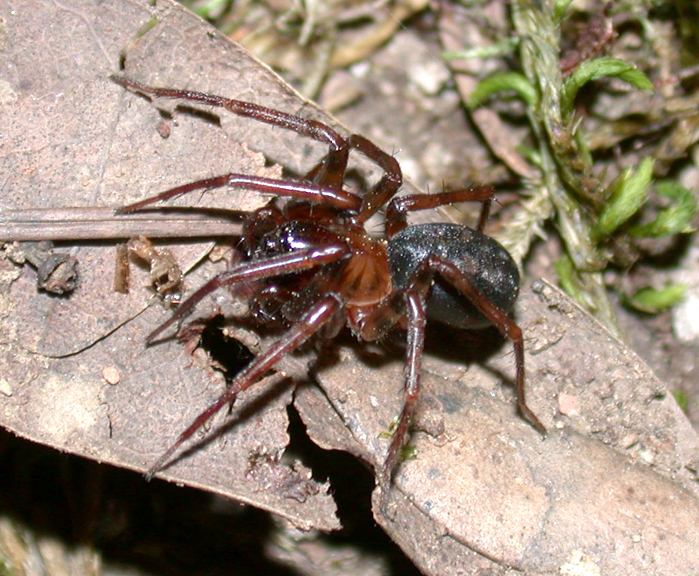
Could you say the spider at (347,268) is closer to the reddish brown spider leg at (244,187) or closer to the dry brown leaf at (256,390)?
the reddish brown spider leg at (244,187)

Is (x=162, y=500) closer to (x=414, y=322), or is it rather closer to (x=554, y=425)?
(x=414, y=322)

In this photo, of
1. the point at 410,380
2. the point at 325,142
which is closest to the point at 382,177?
the point at 325,142

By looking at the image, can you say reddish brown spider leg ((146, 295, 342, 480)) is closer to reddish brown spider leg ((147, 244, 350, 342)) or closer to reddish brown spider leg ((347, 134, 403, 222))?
reddish brown spider leg ((147, 244, 350, 342))

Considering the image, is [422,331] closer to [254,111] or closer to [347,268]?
[347,268]

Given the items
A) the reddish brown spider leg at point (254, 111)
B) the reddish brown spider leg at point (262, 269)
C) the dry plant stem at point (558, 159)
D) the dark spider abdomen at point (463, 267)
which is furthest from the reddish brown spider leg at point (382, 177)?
the dry plant stem at point (558, 159)

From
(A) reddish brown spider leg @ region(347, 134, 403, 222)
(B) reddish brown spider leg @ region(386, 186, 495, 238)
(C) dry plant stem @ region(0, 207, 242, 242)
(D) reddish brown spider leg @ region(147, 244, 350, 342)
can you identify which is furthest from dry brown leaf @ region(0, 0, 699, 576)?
(B) reddish brown spider leg @ region(386, 186, 495, 238)

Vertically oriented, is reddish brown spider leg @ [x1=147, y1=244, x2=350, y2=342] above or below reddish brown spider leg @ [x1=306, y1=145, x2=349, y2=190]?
below
